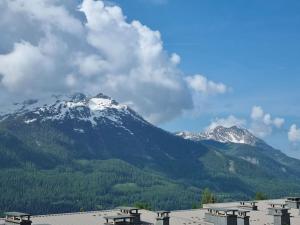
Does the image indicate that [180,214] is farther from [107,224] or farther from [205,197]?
[205,197]

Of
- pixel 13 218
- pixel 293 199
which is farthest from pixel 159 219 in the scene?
pixel 293 199

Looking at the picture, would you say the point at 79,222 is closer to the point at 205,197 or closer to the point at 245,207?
the point at 245,207

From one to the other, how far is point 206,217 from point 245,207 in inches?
522

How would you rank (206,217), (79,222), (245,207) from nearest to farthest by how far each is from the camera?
(79,222), (206,217), (245,207)

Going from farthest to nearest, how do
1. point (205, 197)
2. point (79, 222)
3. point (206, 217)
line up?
1. point (205, 197)
2. point (206, 217)
3. point (79, 222)

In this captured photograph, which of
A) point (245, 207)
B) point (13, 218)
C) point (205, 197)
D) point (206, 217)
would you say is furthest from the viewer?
point (205, 197)

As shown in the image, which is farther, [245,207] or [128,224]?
[245,207]

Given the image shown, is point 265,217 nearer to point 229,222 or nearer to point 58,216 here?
point 229,222

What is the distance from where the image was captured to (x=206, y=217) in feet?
268

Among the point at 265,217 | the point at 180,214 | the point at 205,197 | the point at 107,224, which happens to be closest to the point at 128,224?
the point at 107,224

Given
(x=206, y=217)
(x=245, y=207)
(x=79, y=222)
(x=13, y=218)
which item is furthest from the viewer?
(x=245, y=207)

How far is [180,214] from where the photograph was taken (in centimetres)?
8644

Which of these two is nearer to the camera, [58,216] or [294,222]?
[58,216]

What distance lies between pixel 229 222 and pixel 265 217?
1262 centimetres
